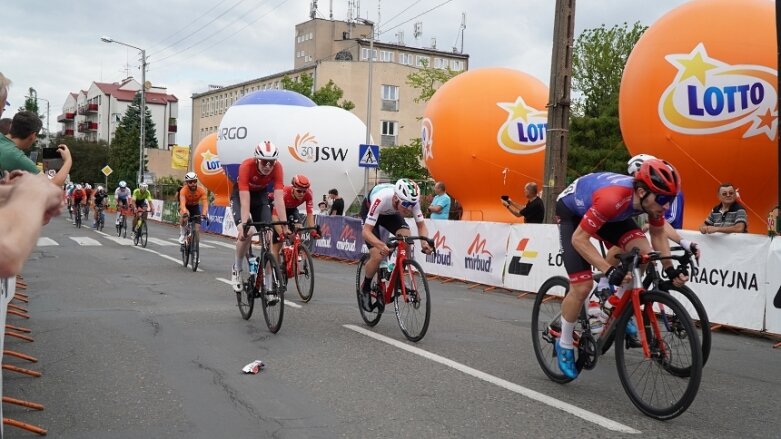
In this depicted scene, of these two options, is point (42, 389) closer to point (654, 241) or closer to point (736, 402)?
point (654, 241)

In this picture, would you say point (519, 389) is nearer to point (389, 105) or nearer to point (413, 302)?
point (413, 302)

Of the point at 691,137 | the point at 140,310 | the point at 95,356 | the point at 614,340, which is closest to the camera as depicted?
the point at 614,340

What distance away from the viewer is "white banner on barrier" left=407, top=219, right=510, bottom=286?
14375 millimetres

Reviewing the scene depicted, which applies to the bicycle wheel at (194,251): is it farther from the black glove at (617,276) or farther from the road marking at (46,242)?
the black glove at (617,276)

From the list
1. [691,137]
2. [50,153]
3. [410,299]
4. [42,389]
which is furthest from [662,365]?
[691,137]

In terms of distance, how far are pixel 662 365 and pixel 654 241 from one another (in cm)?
108

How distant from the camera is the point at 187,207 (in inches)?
624

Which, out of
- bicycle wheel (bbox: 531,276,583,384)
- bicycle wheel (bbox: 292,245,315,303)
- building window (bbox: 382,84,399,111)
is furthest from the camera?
building window (bbox: 382,84,399,111)

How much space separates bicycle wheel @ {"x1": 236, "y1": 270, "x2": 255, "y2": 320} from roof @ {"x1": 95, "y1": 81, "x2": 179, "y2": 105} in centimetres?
12262

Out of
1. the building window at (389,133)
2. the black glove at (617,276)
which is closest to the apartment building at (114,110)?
the building window at (389,133)

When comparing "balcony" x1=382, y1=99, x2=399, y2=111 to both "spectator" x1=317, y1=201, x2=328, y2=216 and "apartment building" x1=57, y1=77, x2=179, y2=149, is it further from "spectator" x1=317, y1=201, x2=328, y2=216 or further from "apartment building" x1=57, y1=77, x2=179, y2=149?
"apartment building" x1=57, y1=77, x2=179, y2=149

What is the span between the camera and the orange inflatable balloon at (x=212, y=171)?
40.2 meters

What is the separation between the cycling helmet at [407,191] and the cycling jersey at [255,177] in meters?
1.98

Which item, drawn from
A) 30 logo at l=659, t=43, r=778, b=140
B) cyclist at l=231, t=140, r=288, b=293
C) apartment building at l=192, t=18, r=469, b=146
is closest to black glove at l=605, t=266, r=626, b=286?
cyclist at l=231, t=140, r=288, b=293
